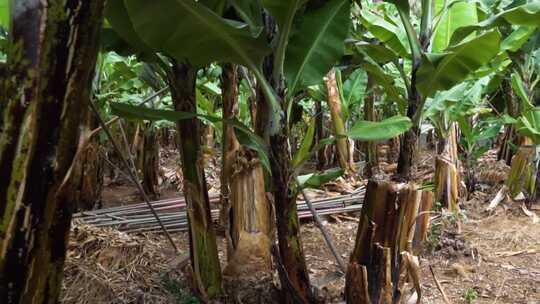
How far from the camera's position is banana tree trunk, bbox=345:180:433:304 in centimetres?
118

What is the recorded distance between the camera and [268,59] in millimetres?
1249

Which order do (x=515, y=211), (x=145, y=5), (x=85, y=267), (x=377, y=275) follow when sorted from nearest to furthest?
(x=145, y=5) → (x=377, y=275) → (x=85, y=267) → (x=515, y=211)

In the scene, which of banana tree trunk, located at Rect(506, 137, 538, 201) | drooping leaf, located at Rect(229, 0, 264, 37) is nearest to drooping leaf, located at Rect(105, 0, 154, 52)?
drooping leaf, located at Rect(229, 0, 264, 37)

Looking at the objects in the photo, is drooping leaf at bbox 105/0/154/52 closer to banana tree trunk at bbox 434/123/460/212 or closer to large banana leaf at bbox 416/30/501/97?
large banana leaf at bbox 416/30/501/97

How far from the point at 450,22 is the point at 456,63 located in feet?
2.08

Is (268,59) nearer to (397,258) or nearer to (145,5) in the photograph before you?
(145,5)

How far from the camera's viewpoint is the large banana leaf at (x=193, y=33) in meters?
0.96

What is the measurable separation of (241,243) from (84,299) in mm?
513

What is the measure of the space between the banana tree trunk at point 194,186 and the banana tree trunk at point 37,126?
2.19ft

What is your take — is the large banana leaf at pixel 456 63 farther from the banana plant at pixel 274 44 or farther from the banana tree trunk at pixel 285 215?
the banana tree trunk at pixel 285 215

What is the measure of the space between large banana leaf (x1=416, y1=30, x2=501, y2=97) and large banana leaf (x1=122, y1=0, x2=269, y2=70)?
54 centimetres

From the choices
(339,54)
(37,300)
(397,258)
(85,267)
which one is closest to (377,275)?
(397,258)

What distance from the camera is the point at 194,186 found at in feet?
4.36

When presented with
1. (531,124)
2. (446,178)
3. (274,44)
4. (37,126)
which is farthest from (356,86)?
(37,126)
